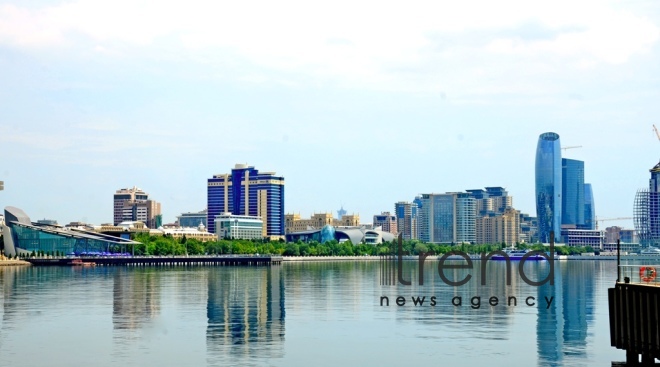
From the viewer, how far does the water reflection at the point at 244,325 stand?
163 ft

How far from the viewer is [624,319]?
3844 centimetres

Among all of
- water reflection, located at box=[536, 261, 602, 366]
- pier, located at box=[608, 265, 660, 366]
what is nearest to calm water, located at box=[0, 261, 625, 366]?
water reflection, located at box=[536, 261, 602, 366]

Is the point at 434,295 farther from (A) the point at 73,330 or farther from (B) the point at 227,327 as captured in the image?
(A) the point at 73,330

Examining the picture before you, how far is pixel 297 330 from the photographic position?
6009cm

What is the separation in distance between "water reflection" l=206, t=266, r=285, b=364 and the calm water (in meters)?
0.09

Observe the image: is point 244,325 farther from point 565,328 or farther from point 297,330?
point 565,328

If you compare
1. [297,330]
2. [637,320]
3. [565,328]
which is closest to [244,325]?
[297,330]

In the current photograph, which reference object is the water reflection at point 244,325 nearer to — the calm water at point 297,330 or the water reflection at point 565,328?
the calm water at point 297,330

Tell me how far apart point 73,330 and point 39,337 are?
12.0 ft

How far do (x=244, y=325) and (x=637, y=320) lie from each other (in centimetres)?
2968

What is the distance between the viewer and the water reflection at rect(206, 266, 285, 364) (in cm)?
4972

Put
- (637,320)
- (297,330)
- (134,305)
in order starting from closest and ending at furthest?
(637,320), (297,330), (134,305)

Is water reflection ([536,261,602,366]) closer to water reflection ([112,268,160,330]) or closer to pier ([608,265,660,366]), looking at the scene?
pier ([608,265,660,366])

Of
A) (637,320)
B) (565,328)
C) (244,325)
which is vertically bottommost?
(565,328)
